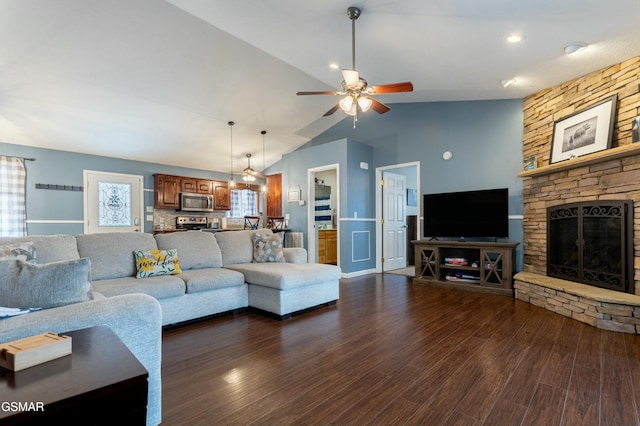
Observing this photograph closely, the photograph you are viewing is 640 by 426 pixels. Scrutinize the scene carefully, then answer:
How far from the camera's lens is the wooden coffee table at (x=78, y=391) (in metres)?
0.75

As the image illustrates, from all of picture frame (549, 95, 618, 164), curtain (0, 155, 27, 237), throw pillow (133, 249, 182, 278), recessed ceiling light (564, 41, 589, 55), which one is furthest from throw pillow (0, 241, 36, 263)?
picture frame (549, 95, 618, 164)

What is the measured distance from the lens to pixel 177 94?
4945 millimetres

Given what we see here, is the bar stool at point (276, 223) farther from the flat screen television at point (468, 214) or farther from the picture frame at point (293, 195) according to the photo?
the flat screen television at point (468, 214)

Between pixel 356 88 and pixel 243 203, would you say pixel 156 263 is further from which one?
pixel 243 203

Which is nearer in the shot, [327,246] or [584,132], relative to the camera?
[584,132]

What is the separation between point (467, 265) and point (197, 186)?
623cm

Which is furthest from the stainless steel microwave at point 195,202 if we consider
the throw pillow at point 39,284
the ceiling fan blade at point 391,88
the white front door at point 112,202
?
the throw pillow at point 39,284

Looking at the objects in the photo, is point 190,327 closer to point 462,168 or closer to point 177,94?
point 177,94

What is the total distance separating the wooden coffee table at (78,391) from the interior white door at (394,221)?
5892 mm

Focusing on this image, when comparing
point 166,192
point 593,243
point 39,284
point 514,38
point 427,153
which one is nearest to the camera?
point 39,284

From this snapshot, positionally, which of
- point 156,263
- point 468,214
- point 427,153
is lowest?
point 156,263

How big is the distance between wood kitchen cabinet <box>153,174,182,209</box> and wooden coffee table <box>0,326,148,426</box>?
6839mm

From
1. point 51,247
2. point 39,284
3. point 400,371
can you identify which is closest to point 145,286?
point 51,247

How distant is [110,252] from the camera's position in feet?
10.6
